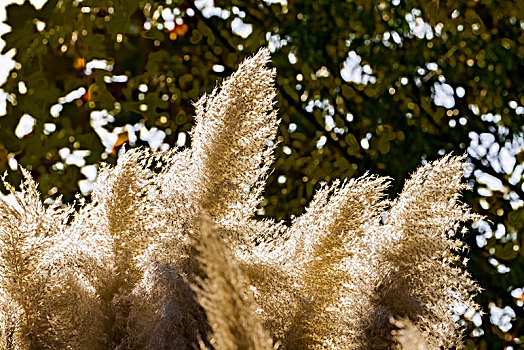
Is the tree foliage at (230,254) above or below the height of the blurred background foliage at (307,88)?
below

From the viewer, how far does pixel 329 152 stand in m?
1.83

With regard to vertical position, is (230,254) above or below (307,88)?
below

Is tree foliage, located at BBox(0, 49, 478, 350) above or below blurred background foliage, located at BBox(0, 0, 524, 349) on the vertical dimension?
below

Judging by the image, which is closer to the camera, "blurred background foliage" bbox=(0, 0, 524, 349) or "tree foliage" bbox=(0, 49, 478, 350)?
"tree foliage" bbox=(0, 49, 478, 350)

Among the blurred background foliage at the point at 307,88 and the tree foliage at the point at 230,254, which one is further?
the blurred background foliage at the point at 307,88

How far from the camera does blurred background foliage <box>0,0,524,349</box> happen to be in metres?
1.80

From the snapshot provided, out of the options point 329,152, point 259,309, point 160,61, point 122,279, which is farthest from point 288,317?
point 160,61

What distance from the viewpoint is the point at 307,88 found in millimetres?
1891

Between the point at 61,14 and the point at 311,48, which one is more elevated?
the point at 61,14

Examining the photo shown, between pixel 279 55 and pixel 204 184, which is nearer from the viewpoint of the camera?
pixel 204 184

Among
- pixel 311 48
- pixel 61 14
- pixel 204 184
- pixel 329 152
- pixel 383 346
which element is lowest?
pixel 383 346

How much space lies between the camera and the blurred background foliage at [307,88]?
1799 millimetres

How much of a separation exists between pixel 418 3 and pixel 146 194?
Result: 1.46 meters

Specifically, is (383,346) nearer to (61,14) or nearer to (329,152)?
(329,152)
